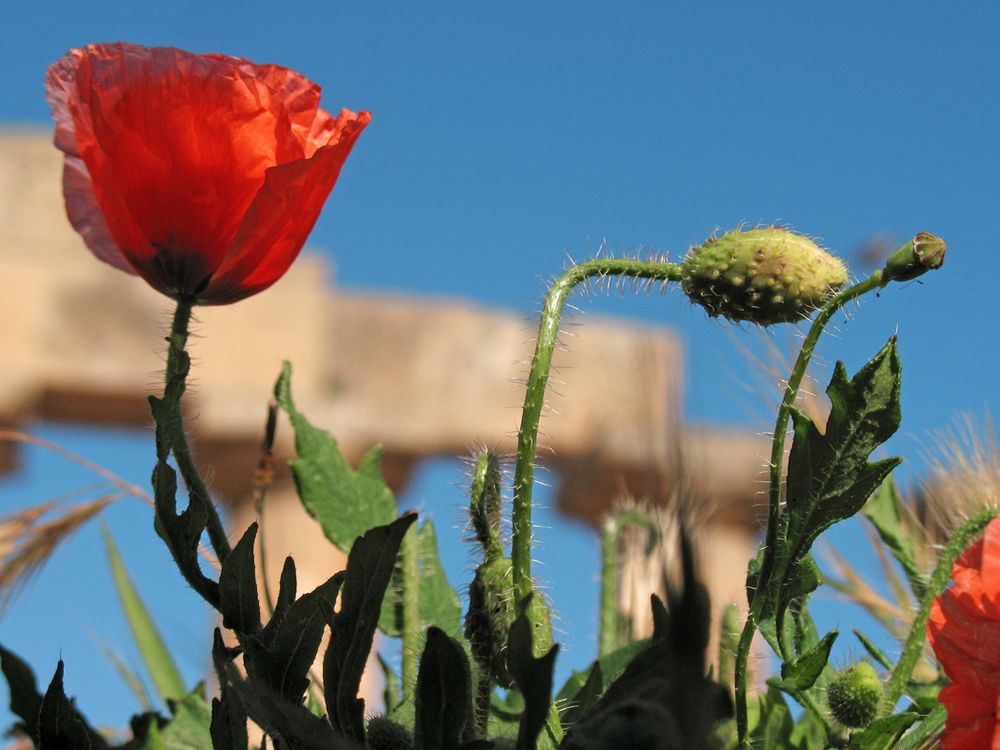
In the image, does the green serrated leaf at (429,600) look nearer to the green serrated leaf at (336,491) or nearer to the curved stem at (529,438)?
the green serrated leaf at (336,491)

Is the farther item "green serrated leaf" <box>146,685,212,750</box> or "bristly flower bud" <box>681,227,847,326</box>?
"green serrated leaf" <box>146,685,212,750</box>

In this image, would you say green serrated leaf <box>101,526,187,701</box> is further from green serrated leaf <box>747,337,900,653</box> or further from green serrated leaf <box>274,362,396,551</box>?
green serrated leaf <box>747,337,900,653</box>

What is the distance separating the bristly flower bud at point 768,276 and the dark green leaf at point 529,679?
196 mm

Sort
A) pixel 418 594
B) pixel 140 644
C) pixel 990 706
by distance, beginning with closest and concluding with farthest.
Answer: pixel 990 706
pixel 418 594
pixel 140 644

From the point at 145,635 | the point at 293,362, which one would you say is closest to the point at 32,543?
the point at 145,635

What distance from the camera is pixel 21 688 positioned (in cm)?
73

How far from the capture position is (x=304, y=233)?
0.65 metres

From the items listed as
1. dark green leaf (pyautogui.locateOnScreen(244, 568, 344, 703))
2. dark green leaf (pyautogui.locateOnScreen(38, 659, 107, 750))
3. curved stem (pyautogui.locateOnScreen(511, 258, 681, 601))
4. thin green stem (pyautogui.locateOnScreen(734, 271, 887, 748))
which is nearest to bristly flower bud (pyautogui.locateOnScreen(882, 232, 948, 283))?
thin green stem (pyautogui.locateOnScreen(734, 271, 887, 748))

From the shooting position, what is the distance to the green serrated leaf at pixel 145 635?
3.68ft

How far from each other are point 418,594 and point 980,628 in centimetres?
37

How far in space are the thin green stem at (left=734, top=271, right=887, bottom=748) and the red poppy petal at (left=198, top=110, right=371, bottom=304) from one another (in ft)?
0.77

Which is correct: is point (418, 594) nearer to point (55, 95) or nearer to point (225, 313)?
point (55, 95)

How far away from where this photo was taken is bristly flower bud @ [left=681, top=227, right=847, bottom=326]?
55 cm

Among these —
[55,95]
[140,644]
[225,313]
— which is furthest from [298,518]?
[55,95]
